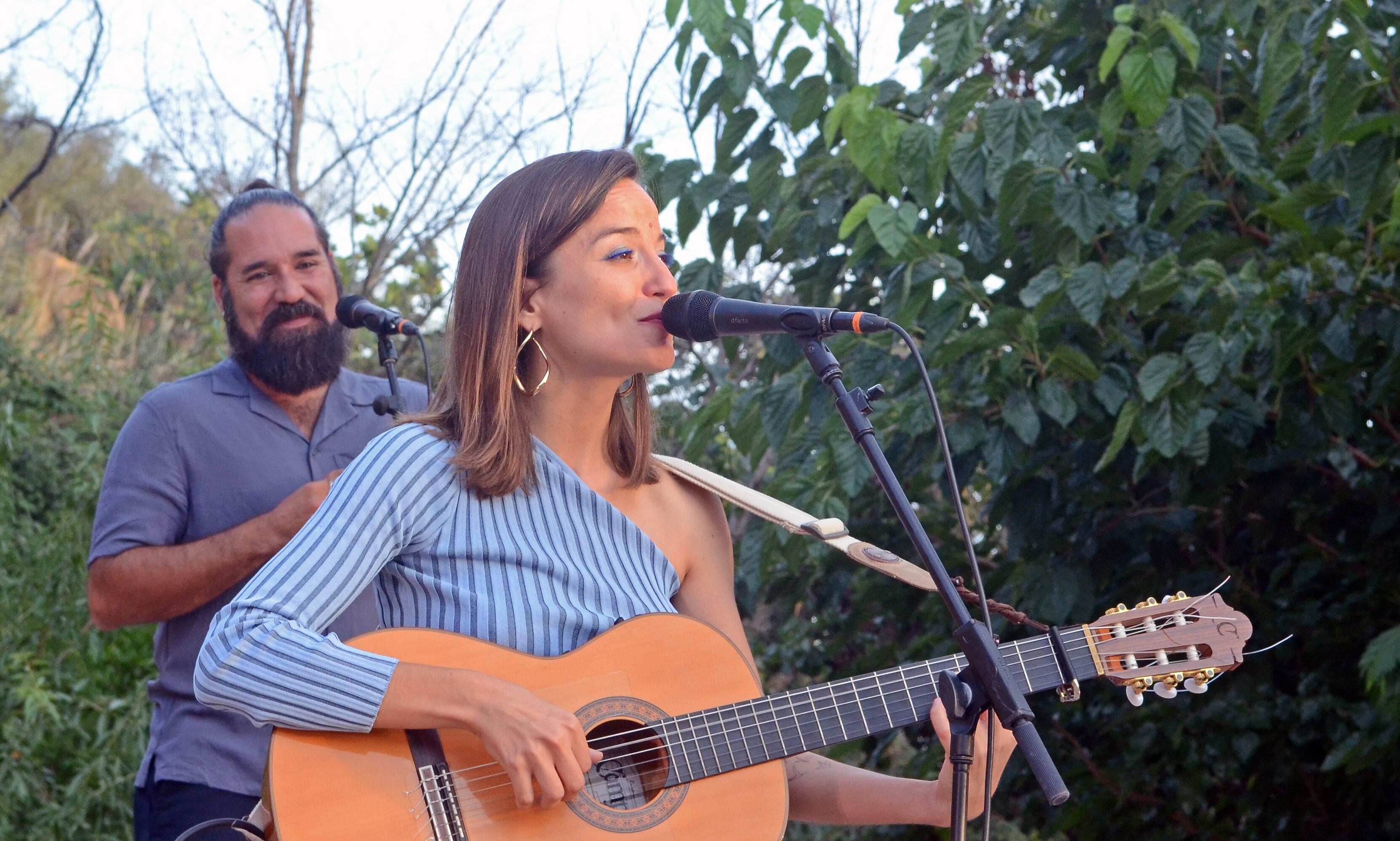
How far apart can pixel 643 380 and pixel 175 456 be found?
109 cm

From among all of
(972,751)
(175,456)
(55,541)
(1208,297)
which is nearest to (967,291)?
(1208,297)

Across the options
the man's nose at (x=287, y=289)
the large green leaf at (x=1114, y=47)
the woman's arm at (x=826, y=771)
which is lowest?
the woman's arm at (x=826, y=771)

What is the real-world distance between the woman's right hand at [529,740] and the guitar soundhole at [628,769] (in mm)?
88

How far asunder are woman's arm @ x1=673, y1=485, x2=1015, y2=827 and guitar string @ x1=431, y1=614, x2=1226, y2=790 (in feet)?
0.34

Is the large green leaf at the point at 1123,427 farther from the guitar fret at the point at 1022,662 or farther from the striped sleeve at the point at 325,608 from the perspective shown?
the striped sleeve at the point at 325,608

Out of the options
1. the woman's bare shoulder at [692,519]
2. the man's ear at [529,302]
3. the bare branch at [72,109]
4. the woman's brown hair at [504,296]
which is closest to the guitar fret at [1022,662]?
the woman's bare shoulder at [692,519]

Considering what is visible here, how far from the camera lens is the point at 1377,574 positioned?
12.2 ft

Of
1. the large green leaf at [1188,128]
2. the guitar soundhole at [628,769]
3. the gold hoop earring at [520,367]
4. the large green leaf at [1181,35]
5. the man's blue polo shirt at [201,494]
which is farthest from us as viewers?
the large green leaf at [1188,128]

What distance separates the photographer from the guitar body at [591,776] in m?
1.94

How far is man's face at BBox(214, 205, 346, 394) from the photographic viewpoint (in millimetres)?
3082

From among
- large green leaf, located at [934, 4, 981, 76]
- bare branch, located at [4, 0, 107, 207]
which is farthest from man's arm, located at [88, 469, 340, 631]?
bare branch, located at [4, 0, 107, 207]

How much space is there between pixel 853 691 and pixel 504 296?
928mm

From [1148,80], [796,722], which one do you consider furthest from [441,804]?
[1148,80]

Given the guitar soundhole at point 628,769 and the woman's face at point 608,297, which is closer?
the guitar soundhole at point 628,769
